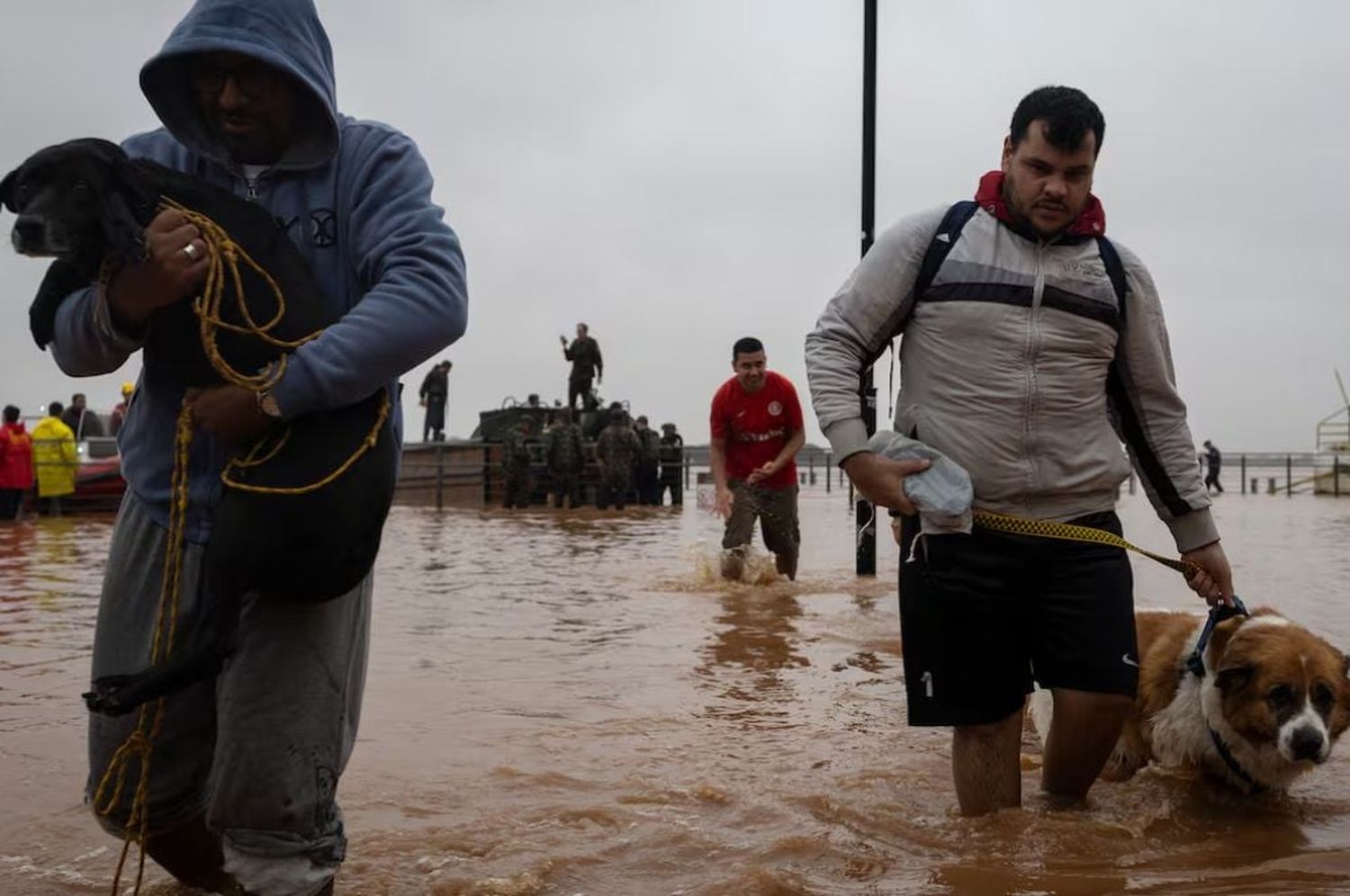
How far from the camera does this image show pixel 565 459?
26.5 m

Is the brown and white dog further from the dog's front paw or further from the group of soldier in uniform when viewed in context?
the group of soldier in uniform

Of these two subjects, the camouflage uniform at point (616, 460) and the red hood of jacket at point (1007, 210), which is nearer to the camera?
the red hood of jacket at point (1007, 210)

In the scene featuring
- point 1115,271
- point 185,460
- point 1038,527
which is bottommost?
point 1038,527

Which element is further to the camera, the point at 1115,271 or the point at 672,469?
the point at 672,469

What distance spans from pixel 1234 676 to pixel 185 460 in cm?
310

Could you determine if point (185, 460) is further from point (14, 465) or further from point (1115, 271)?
point (14, 465)

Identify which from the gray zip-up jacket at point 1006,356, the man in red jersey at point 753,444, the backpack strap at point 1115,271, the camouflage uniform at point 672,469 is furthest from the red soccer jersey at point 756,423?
the camouflage uniform at point 672,469

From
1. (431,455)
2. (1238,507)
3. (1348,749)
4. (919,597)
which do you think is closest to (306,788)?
(919,597)

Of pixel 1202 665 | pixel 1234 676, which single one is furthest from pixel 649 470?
pixel 1234 676

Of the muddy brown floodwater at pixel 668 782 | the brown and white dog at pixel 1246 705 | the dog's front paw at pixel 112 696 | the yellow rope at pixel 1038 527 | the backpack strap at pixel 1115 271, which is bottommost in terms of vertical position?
the muddy brown floodwater at pixel 668 782

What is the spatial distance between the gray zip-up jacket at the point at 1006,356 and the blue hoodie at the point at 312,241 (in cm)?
139

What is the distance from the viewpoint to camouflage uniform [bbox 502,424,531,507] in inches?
1032

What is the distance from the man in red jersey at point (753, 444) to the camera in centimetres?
988

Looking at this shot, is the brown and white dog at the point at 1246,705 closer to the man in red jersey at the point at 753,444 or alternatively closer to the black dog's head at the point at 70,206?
the black dog's head at the point at 70,206
